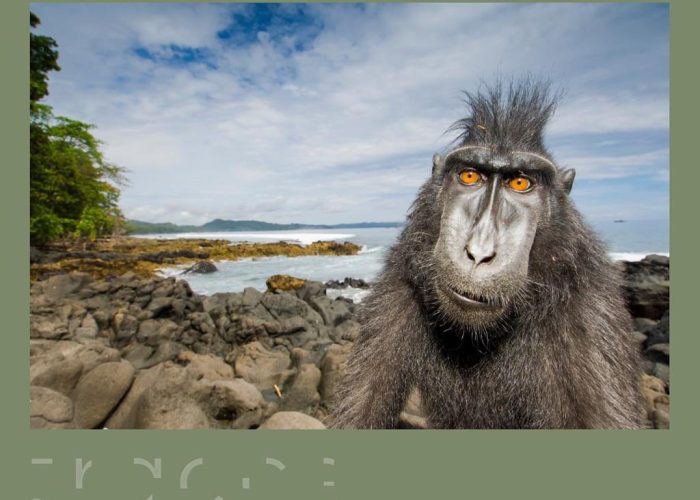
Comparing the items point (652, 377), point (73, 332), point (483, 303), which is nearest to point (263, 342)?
point (73, 332)

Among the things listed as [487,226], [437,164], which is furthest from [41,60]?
[487,226]

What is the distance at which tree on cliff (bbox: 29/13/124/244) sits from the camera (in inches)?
157

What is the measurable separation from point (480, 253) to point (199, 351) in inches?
216

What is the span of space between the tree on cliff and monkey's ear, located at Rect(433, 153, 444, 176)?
306 centimetres

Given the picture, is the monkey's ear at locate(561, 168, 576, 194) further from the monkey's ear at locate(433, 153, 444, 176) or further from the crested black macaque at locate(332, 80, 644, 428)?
the monkey's ear at locate(433, 153, 444, 176)

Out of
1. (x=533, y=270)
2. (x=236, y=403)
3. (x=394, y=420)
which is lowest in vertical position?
(x=236, y=403)

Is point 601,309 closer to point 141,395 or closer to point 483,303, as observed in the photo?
point 483,303

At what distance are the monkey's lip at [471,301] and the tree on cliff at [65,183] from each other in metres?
3.42

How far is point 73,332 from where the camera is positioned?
5648 mm

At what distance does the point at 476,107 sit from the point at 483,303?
1063 mm

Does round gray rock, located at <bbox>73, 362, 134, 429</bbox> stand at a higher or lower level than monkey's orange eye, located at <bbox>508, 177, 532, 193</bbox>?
lower

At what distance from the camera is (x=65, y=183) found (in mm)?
4352

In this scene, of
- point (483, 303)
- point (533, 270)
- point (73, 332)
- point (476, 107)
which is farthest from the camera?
point (73, 332)

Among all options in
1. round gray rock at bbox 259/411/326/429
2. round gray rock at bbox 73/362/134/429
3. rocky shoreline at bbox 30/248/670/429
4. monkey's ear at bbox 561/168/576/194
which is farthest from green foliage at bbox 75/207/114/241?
monkey's ear at bbox 561/168/576/194
